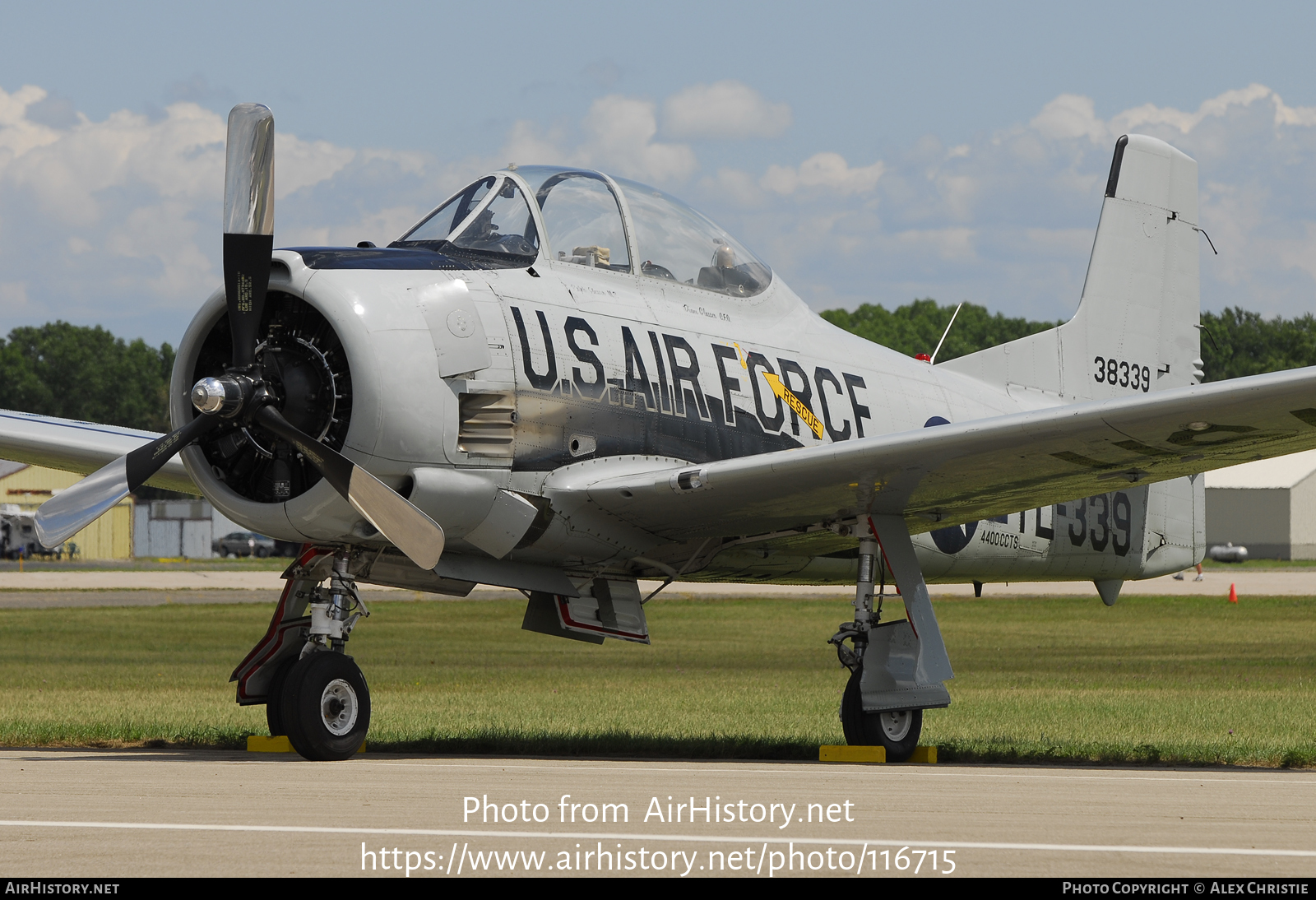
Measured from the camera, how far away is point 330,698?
9742 millimetres

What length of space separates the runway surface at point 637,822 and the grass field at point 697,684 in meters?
2.85

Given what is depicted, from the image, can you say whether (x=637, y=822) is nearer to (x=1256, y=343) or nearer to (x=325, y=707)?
(x=325, y=707)

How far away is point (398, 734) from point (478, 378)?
386 centimetres

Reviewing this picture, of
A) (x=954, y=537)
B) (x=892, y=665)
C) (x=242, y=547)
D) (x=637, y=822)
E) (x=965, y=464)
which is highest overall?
(x=965, y=464)

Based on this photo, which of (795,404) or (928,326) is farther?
(928,326)

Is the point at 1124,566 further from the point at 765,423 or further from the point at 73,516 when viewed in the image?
the point at 73,516

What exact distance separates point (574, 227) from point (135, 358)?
14580 cm

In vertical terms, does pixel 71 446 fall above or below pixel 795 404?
below

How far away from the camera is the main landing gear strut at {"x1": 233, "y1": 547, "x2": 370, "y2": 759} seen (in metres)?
9.55

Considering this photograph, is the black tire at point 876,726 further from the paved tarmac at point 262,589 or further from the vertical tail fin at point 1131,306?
the paved tarmac at point 262,589

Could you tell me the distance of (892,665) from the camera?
37.8 feet

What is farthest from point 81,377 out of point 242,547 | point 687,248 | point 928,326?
point 687,248

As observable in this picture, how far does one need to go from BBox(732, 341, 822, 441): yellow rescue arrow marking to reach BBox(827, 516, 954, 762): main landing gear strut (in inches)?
43.0
